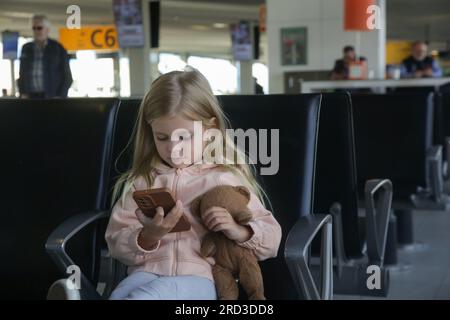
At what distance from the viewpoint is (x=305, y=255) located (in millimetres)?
1492

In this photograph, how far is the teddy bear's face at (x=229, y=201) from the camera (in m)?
1.49

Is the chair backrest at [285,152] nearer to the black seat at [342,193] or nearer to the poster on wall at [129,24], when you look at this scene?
the black seat at [342,193]

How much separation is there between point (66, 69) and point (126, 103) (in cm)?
335

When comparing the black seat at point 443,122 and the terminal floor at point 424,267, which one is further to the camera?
the black seat at point 443,122

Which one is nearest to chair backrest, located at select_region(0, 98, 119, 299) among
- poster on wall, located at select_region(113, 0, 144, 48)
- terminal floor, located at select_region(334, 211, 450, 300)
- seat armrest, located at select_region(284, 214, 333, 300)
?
seat armrest, located at select_region(284, 214, 333, 300)

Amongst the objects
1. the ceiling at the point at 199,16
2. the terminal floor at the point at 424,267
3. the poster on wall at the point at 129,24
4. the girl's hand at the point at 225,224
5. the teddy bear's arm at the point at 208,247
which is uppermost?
the ceiling at the point at 199,16

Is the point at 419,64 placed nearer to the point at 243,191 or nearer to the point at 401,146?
the point at 401,146

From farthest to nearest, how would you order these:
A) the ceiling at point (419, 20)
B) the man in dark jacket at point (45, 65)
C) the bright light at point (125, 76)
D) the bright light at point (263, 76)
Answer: the ceiling at point (419, 20)
the bright light at point (125, 76)
the man in dark jacket at point (45, 65)
the bright light at point (263, 76)

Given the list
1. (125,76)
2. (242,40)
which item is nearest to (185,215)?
(125,76)

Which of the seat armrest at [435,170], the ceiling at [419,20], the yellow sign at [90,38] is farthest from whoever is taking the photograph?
the ceiling at [419,20]

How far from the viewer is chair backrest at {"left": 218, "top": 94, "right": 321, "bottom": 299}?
179 cm

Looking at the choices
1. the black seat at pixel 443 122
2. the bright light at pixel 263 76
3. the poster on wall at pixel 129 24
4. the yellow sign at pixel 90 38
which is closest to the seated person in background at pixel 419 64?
the bright light at pixel 263 76
